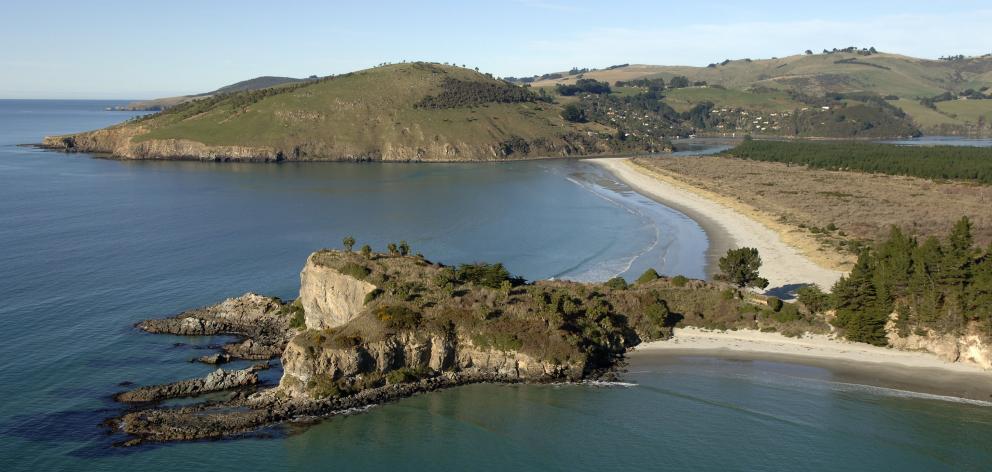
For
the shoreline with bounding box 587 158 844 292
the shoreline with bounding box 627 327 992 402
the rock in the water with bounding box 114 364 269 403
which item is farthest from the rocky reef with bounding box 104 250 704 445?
the shoreline with bounding box 587 158 844 292

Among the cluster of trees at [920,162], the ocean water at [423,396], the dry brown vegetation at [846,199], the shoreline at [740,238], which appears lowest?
the ocean water at [423,396]

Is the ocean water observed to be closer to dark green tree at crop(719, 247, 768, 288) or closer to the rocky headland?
the rocky headland

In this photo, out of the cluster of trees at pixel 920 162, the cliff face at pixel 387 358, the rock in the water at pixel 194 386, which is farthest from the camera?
the cluster of trees at pixel 920 162

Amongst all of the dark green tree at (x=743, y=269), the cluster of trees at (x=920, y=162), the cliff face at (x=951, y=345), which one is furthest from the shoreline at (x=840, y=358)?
the cluster of trees at (x=920, y=162)

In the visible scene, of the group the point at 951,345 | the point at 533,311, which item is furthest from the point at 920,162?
the point at 533,311

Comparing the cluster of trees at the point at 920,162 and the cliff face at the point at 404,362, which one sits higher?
the cluster of trees at the point at 920,162

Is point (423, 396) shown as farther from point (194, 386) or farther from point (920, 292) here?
point (920, 292)

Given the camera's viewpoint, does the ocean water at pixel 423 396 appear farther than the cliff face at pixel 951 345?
No

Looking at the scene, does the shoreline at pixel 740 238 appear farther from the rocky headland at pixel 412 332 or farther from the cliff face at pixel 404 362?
the cliff face at pixel 404 362
